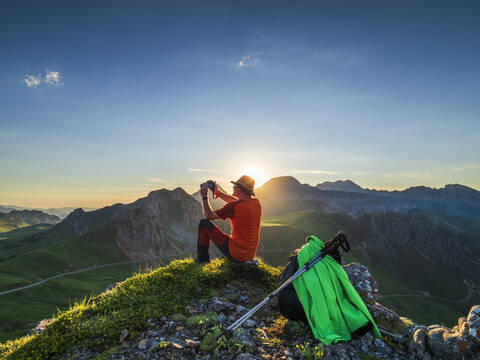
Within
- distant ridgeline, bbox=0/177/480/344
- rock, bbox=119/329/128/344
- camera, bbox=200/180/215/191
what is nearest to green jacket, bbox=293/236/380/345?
rock, bbox=119/329/128/344

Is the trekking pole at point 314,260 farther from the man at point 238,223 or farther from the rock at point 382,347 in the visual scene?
the man at point 238,223

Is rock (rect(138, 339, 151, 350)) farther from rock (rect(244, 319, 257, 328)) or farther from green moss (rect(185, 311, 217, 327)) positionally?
rock (rect(244, 319, 257, 328))

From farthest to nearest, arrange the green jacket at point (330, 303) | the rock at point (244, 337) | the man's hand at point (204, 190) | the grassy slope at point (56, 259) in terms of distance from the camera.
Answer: the grassy slope at point (56, 259) < the man's hand at point (204, 190) < the green jacket at point (330, 303) < the rock at point (244, 337)

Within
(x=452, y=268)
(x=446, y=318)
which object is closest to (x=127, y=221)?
(x=446, y=318)

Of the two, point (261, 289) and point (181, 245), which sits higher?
point (261, 289)

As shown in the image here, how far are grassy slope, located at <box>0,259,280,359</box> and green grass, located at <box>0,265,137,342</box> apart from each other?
3563cm

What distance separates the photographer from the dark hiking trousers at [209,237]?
8961 mm

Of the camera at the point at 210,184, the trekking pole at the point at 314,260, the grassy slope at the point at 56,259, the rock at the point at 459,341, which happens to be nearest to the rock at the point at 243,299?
the trekking pole at the point at 314,260

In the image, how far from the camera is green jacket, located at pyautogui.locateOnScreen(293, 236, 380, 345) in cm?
520

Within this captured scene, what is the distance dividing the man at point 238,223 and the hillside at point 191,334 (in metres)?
1.86

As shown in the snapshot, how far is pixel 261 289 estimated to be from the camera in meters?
8.20

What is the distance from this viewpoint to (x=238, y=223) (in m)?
8.33

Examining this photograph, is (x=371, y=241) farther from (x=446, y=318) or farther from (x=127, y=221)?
(x=127, y=221)

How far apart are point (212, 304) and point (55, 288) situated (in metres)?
94.4
